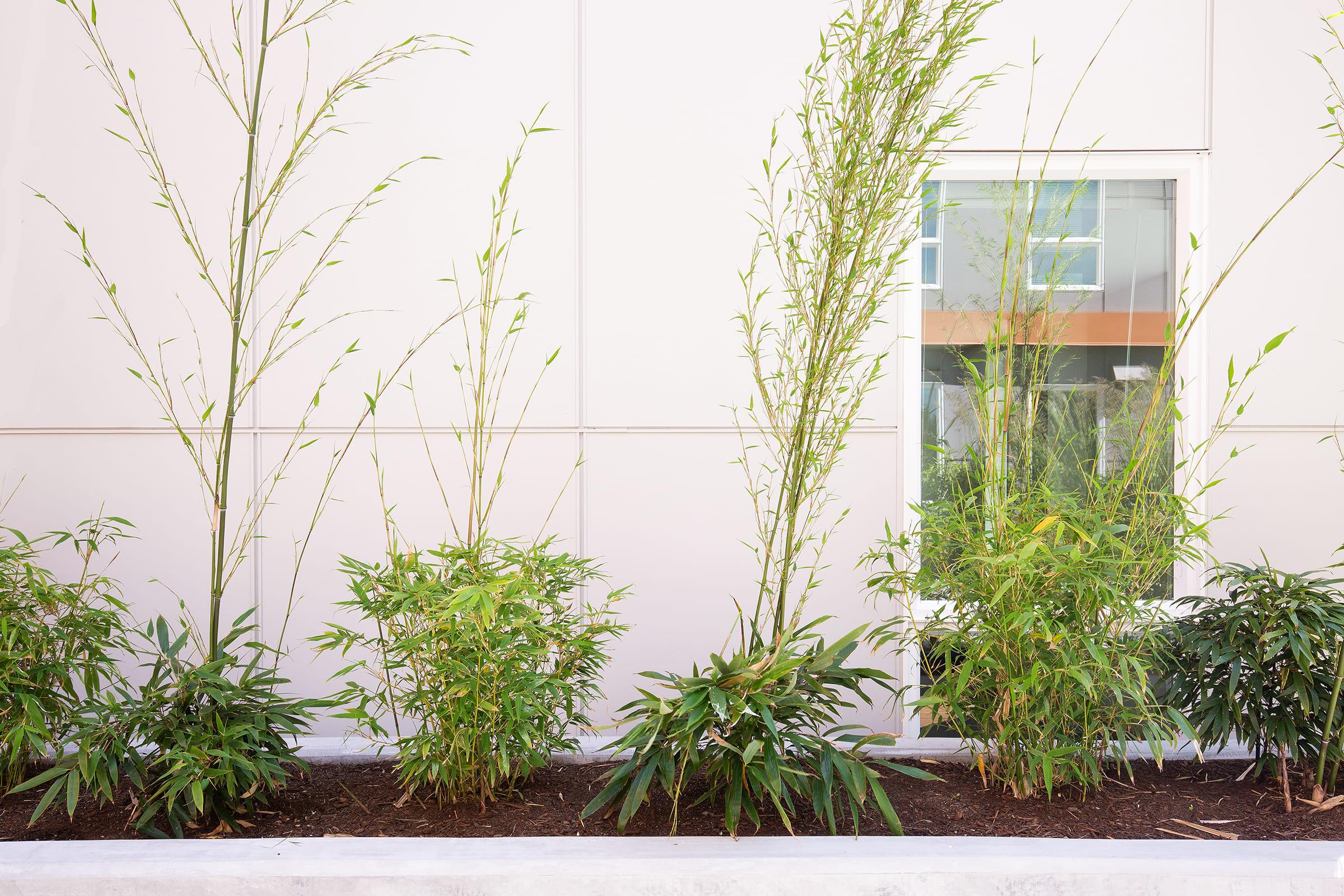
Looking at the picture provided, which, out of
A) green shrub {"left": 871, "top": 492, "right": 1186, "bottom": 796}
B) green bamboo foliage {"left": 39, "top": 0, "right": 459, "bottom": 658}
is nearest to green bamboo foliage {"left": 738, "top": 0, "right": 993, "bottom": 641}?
green shrub {"left": 871, "top": 492, "right": 1186, "bottom": 796}

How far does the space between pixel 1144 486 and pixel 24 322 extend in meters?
3.50

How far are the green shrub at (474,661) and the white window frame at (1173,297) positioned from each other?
3.98 feet

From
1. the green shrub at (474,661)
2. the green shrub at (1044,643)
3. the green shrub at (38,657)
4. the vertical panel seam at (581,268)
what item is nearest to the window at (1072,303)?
the green shrub at (1044,643)

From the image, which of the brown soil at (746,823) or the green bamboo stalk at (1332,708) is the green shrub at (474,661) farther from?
the green bamboo stalk at (1332,708)

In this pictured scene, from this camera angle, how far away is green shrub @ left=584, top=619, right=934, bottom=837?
5.67 ft

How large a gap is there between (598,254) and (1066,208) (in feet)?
5.24

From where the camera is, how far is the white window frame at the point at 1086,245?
8.98ft

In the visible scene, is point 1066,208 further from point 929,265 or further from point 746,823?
point 746,823

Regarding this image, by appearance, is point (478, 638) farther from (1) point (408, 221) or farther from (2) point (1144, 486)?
(2) point (1144, 486)

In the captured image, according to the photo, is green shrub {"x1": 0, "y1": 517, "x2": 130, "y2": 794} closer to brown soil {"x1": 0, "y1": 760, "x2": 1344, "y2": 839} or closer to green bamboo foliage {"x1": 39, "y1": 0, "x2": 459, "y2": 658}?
brown soil {"x1": 0, "y1": 760, "x2": 1344, "y2": 839}

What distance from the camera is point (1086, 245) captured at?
2.76 m

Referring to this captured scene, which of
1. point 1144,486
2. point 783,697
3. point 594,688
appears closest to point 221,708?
point 594,688

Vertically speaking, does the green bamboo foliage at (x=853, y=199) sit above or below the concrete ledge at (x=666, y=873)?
above

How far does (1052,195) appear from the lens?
2746 mm
